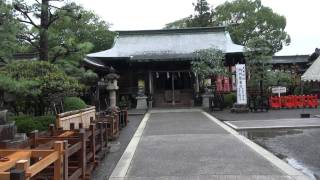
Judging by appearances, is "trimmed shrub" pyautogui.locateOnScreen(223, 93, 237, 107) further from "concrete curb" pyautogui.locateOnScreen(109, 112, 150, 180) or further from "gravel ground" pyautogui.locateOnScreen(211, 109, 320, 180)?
"concrete curb" pyautogui.locateOnScreen(109, 112, 150, 180)

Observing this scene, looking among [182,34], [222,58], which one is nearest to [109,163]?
[222,58]

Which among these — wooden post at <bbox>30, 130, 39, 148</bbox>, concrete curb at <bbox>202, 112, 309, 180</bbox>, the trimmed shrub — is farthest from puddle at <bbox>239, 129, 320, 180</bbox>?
the trimmed shrub

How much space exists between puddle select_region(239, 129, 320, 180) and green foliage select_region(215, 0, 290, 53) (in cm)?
3792

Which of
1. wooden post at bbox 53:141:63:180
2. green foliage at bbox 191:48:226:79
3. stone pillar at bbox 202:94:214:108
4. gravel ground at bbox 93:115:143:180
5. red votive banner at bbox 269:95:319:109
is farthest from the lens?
stone pillar at bbox 202:94:214:108

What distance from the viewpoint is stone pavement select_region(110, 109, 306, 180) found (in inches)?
351

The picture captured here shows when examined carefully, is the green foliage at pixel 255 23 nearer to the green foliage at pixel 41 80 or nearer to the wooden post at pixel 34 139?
the green foliage at pixel 41 80

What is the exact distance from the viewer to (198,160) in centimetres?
1056

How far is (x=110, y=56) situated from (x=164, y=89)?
5409 mm

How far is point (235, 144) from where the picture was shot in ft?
43.7

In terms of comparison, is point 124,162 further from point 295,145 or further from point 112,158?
point 295,145

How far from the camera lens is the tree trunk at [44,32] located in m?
18.0

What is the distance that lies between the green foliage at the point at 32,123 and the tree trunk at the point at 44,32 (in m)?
3.82

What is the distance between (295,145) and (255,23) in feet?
140

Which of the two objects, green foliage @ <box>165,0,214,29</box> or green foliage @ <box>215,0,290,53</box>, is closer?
green foliage @ <box>215,0,290,53</box>
